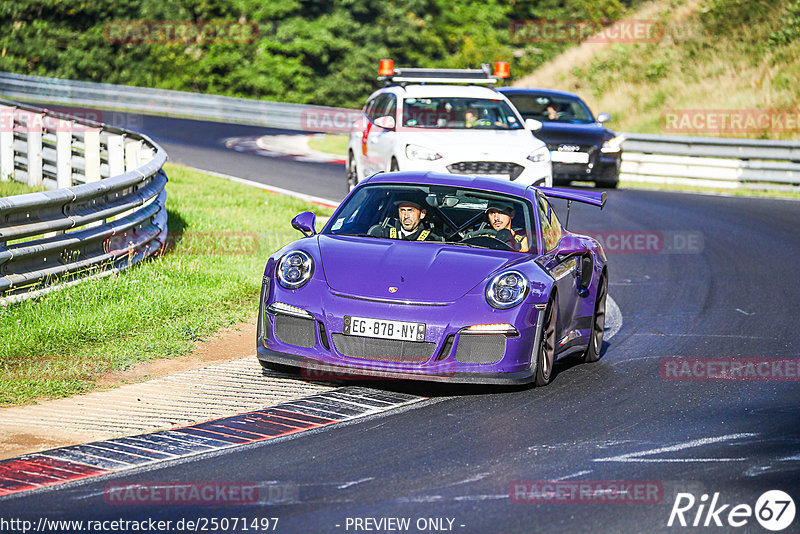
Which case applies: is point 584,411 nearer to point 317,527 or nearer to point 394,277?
point 394,277

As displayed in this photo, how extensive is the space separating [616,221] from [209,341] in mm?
9876

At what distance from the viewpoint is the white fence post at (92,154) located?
16.2 m

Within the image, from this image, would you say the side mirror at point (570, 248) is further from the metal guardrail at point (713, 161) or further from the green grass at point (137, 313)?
the metal guardrail at point (713, 161)

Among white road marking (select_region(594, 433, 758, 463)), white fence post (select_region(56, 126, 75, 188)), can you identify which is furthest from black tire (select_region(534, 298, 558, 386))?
white fence post (select_region(56, 126, 75, 188))

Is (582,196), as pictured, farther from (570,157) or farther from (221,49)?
(221,49)

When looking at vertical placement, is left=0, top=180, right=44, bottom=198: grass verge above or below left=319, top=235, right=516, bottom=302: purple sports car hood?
below

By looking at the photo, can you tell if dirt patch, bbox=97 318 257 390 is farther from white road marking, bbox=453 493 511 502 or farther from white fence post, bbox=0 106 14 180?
white fence post, bbox=0 106 14 180

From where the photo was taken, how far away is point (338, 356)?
7.48 meters

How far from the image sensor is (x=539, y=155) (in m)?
16.0

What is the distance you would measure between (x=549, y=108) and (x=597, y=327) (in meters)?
13.6

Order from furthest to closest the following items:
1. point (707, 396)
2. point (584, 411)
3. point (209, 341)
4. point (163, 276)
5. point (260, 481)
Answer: point (163, 276)
point (209, 341)
point (707, 396)
point (584, 411)
point (260, 481)

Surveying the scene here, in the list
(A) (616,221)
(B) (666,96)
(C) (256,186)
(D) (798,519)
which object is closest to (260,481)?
(D) (798,519)

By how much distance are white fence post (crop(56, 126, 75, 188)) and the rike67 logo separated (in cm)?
1355

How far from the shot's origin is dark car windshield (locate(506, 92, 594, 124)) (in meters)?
22.3
